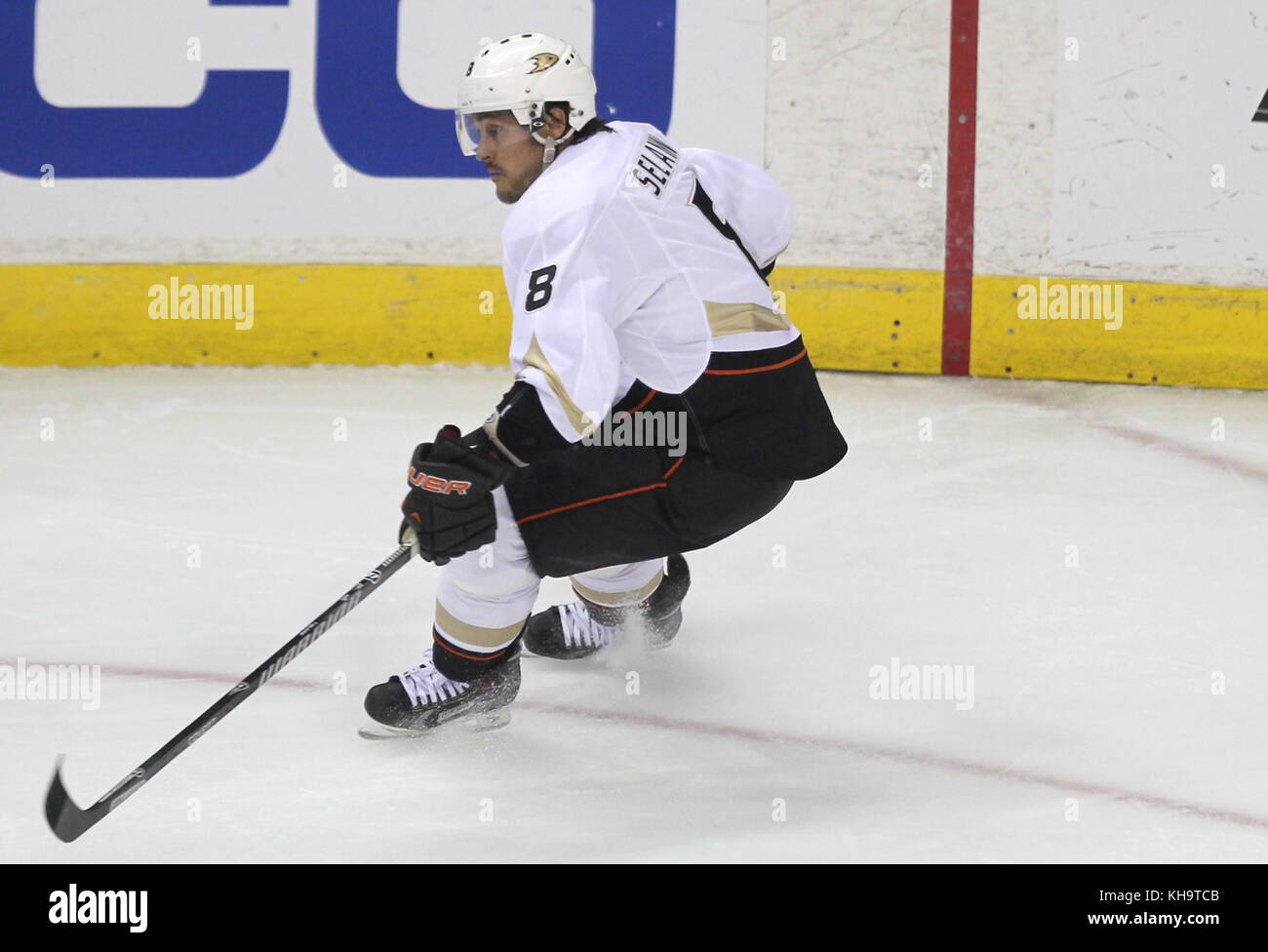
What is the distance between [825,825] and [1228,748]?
681 millimetres

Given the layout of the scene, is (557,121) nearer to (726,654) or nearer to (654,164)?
(654,164)

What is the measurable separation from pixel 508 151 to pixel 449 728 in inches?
34.2

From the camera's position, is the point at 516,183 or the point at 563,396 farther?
the point at 516,183

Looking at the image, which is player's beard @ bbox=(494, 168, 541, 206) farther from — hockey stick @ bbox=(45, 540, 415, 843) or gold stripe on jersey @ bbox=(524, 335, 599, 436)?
hockey stick @ bbox=(45, 540, 415, 843)

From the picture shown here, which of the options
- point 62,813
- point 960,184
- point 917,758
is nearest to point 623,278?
point 917,758

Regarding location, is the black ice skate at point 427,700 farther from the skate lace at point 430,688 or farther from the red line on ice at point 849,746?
the red line on ice at point 849,746

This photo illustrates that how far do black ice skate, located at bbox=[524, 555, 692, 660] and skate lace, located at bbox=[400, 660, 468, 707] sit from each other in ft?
1.06

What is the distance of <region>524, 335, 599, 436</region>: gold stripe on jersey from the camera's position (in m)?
2.22

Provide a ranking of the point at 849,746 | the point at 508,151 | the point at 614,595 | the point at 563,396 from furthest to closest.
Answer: the point at 614,595 < the point at 849,746 < the point at 508,151 < the point at 563,396

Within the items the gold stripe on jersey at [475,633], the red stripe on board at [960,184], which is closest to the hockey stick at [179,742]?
the gold stripe on jersey at [475,633]

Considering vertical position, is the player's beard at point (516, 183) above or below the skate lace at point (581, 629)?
above

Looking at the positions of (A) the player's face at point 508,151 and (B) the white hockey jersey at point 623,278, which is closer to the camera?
(B) the white hockey jersey at point 623,278

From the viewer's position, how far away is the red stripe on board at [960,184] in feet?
16.0

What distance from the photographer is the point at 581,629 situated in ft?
9.49
